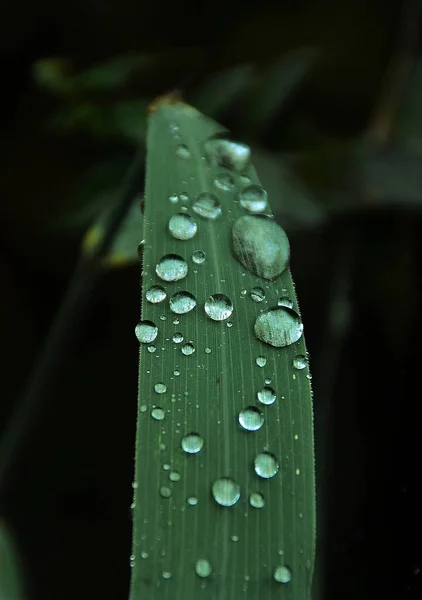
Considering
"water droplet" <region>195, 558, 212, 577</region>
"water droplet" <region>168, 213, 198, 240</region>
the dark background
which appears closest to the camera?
"water droplet" <region>195, 558, 212, 577</region>

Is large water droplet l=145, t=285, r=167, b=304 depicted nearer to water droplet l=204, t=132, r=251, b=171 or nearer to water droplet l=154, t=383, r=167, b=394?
water droplet l=154, t=383, r=167, b=394

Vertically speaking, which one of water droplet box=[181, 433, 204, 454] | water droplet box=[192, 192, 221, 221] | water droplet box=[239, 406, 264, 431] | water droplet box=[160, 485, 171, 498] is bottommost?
water droplet box=[160, 485, 171, 498]

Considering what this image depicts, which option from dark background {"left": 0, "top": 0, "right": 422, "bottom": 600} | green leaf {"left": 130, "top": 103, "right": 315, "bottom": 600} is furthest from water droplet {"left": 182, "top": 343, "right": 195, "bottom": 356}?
dark background {"left": 0, "top": 0, "right": 422, "bottom": 600}

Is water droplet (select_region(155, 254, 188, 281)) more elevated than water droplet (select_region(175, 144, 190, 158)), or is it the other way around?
water droplet (select_region(175, 144, 190, 158))

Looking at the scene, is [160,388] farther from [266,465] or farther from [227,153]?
[227,153]

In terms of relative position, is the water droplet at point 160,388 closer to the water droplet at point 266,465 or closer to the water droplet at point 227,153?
the water droplet at point 266,465
